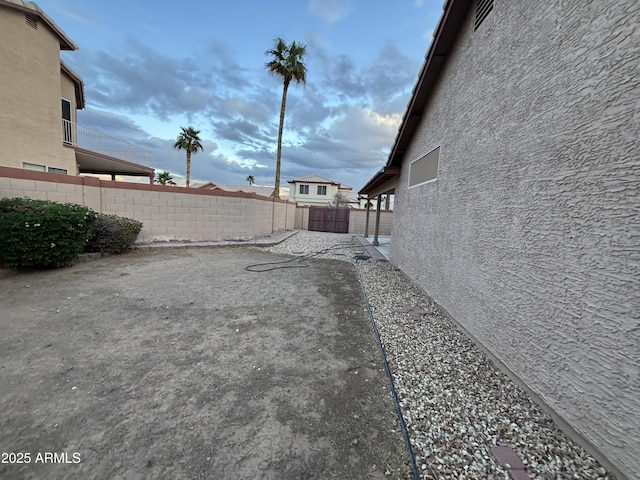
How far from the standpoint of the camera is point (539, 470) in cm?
168

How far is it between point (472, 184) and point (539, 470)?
3.06 meters

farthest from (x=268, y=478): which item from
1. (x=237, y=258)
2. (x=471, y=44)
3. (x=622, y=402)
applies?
(x=237, y=258)

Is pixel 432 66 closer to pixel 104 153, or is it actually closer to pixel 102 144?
pixel 104 153

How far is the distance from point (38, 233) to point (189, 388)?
5.68 meters

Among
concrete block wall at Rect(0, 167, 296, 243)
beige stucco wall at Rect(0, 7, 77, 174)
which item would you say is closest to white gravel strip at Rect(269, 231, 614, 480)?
concrete block wall at Rect(0, 167, 296, 243)

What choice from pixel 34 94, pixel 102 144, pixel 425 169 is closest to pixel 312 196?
pixel 102 144

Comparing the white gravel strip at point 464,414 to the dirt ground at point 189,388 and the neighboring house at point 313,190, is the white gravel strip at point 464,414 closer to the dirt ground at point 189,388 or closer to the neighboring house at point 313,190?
the dirt ground at point 189,388

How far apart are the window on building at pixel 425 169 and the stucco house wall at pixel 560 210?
52.6 inches

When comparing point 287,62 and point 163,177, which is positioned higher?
point 287,62

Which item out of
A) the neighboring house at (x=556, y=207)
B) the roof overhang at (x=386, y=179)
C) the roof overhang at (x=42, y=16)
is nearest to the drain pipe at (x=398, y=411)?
the neighboring house at (x=556, y=207)

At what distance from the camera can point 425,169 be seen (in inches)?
230

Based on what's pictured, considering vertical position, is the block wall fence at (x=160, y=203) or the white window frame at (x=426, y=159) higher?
the white window frame at (x=426, y=159)

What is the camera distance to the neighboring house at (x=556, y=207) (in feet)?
5.69

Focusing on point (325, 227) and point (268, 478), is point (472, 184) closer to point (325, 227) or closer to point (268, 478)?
point (268, 478)
